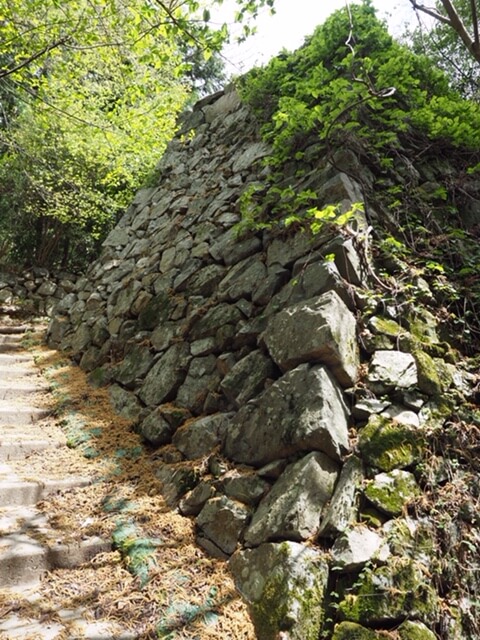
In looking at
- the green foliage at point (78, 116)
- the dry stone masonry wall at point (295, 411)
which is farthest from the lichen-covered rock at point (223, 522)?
the green foliage at point (78, 116)

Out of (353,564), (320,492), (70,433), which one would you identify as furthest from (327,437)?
(70,433)

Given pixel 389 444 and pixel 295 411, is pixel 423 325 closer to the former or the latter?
pixel 389 444

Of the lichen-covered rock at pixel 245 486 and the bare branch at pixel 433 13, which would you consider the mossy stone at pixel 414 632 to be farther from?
the bare branch at pixel 433 13

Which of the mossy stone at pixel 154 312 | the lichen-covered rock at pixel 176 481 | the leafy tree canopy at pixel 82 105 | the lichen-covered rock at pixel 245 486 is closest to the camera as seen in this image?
the lichen-covered rock at pixel 245 486

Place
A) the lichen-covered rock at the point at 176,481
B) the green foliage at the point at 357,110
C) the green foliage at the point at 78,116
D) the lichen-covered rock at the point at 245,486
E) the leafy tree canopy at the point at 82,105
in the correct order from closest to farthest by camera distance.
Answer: the lichen-covered rock at the point at 245,486
the lichen-covered rock at the point at 176,481
the green foliage at the point at 357,110
the leafy tree canopy at the point at 82,105
the green foliage at the point at 78,116

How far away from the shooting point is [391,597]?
5.70ft

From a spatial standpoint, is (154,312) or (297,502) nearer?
(297,502)

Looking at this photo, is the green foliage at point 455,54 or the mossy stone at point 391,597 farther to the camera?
the green foliage at point 455,54

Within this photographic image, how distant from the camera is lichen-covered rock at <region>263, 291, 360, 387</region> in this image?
2.49 meters

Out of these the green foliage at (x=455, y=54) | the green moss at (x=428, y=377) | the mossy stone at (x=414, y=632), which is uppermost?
the green foliage at (x=455, y=54)

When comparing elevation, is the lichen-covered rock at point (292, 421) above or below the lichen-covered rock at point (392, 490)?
above

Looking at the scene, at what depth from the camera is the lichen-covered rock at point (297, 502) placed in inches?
79.7

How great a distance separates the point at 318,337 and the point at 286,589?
1361 millimetres

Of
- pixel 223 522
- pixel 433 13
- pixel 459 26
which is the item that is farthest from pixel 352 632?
pixel 433 13
